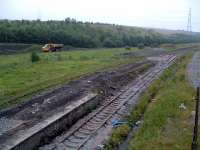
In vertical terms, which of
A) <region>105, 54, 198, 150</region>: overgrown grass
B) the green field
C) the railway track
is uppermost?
the green field

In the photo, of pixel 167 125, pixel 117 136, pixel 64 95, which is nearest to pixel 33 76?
pixel 64 95

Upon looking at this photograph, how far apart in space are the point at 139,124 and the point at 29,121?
5.54 meters

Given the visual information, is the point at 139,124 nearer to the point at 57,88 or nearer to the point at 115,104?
the point at 115,104

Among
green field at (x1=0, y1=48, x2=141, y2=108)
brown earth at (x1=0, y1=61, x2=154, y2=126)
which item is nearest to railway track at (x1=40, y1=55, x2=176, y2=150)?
brown earth at (x1=0, y1=61, x2=154, y2=126)

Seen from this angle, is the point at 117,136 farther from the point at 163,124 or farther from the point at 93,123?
the point at 93,123

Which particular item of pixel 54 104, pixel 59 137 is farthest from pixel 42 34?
pixel 59 137

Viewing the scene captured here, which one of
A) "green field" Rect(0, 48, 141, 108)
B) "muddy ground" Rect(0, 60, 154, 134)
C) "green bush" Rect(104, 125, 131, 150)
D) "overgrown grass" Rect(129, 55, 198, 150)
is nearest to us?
"overgrown grass" Rect(129, 55, 198, 150)

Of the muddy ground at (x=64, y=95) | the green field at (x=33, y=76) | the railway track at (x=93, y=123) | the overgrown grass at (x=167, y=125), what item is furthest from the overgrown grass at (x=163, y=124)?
the green field at (x=33, y=76)

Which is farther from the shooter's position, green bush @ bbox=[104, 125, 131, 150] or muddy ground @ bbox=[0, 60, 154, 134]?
muddy ground @ bbox=[0, 60, 154, 134]

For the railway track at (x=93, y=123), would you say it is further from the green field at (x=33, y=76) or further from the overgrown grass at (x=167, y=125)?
the green field at (x=33, y=76)

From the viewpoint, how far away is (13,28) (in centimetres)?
6325

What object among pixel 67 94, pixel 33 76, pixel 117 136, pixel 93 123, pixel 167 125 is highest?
pixel 33 76

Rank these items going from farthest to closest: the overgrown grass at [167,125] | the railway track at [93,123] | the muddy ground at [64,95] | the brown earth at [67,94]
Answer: the brown earth at [67,94] < the muddy ground at [64,95] < the railway track at [93,123] < the overgrown grass at [167,125]

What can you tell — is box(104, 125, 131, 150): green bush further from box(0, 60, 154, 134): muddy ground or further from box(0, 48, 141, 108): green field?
box(0, 48, 141, 108): green field
